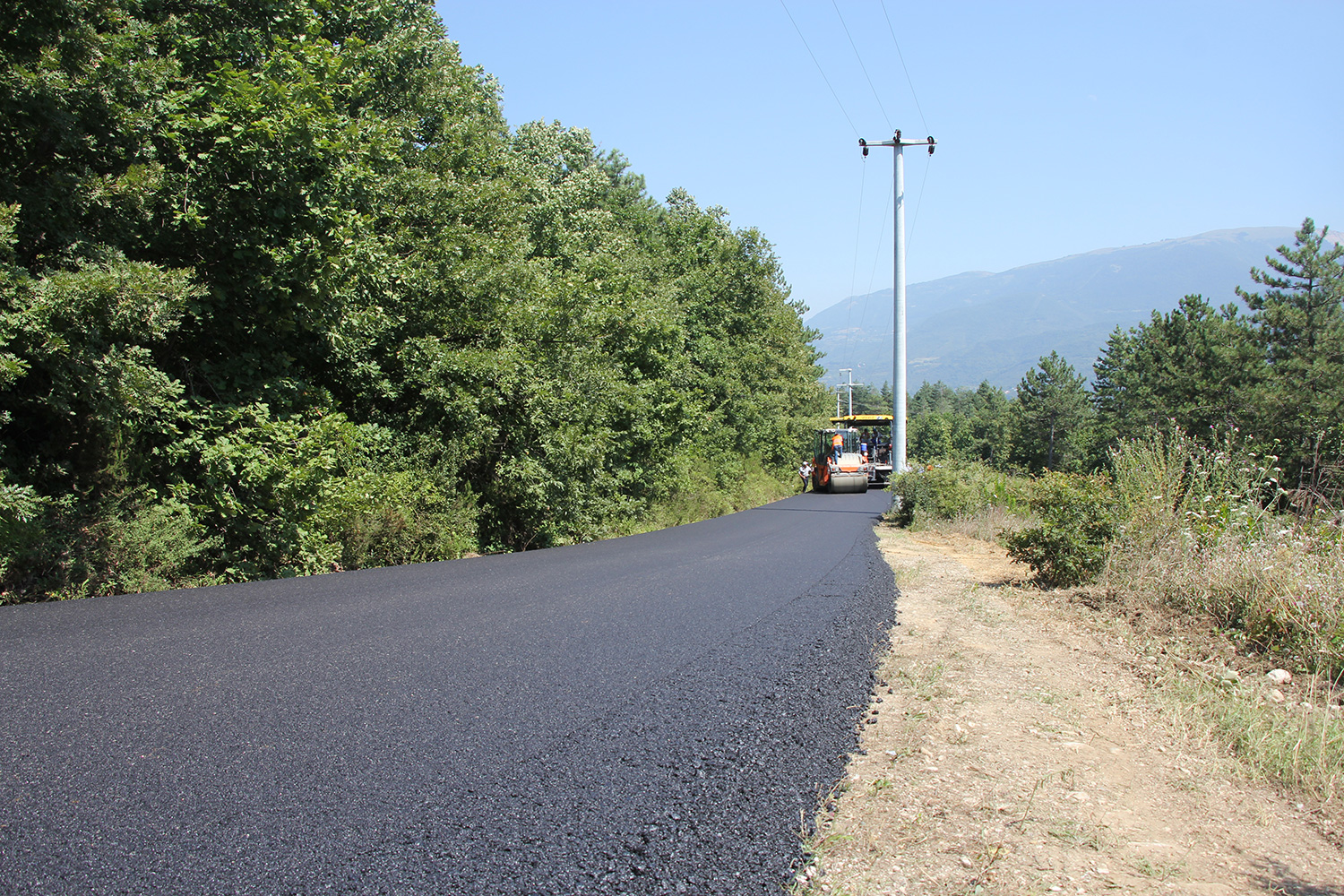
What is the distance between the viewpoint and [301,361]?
40.2 ft

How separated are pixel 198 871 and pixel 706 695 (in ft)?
9.80

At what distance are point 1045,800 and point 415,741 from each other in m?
3.05

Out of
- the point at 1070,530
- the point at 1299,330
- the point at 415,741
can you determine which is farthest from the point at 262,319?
the point at 1299,330

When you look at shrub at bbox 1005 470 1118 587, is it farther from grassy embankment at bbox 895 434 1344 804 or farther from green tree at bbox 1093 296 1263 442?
green tree at bbox 1093 296 1263 442

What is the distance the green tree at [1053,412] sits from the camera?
8438cm

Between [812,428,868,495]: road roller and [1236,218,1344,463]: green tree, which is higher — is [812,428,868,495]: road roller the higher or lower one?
the lower one

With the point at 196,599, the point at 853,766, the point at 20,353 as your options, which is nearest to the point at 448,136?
the point at 20,353

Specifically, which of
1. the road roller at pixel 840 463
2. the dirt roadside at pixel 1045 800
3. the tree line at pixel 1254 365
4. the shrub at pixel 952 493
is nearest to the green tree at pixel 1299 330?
the tree line at pixel 1254 365

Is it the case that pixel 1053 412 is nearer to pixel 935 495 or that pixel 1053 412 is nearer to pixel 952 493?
pixel 935 495

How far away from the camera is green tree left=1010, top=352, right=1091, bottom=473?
84.4 metres

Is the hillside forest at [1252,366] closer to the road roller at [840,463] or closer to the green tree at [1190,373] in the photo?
the green tree at [1190,373]

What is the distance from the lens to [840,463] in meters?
38.1

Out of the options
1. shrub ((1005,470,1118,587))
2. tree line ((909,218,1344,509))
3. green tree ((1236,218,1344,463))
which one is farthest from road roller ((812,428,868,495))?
shrub ((1005,470,1118,587))

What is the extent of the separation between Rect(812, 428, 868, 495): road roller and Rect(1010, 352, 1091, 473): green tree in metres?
50.9
